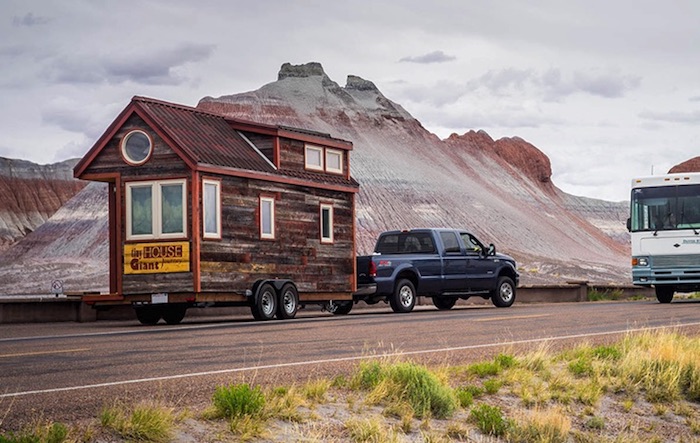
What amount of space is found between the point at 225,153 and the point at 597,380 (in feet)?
46.9

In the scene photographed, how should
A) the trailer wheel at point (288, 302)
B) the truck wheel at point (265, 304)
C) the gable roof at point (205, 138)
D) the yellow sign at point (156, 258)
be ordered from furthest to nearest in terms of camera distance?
the trailer wheel at point (288, 302), the truck wheel at point (265, 304), the gable roof at point (205, 138), the yellow sign at point (156, 258)

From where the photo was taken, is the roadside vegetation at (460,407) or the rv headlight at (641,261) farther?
Result: the rv headlight at (641,261)

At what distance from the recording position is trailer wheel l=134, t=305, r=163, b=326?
23.5 metres

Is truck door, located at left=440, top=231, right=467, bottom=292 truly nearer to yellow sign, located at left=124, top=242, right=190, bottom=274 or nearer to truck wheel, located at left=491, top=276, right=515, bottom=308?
truck wheel, located at left=491, top=276, right=515, bottom=308

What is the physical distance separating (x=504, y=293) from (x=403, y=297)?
13.4 feet

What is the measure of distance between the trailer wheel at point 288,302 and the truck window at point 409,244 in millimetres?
4083

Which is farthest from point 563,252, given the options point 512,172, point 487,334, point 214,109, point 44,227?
point 487,334

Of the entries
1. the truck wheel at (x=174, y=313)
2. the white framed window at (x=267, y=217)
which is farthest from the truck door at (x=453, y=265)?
the truck wheel at (x=174, y=313)

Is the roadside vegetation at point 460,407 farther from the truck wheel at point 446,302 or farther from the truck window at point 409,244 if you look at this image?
the truck wheel at point 446,302

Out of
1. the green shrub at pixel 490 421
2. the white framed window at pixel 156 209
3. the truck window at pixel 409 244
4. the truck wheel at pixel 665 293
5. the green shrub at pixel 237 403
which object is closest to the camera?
the green shrub at pixel 237 403

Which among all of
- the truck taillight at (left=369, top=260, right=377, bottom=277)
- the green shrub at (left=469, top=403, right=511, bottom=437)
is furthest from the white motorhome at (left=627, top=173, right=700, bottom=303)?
the green shrub at (left=469, top=403, right=511, bottom=437)

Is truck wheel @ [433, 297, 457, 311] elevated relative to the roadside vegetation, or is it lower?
elevated

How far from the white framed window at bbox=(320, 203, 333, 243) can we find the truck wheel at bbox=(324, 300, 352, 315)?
5.75ft

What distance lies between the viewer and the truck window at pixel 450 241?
92.4ft
